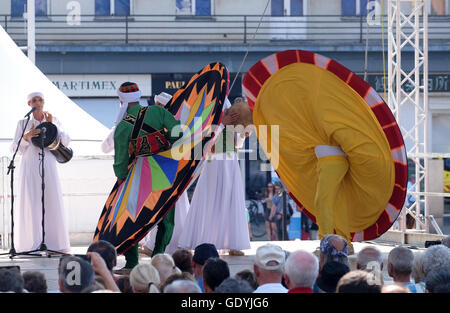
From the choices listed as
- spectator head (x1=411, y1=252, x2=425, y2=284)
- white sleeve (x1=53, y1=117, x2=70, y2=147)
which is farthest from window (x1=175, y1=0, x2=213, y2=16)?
spectator head (x1=411, y1=252, x2=425, y2=284)

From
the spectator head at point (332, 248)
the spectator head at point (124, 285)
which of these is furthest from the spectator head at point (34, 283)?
the spectator head at point (332, 248)

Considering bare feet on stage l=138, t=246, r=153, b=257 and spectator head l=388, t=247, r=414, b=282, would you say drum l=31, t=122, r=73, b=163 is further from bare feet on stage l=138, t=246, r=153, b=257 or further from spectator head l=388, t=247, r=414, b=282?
spectator head l=388, t=247, r=414, b=282

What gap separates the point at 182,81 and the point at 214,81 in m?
14.6

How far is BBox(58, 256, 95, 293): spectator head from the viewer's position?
4.29m

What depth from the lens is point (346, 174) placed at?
8.19 m

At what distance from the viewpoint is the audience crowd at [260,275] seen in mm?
3990

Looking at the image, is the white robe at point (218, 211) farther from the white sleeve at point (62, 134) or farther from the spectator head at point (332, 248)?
the spectator head at point (332, 248)

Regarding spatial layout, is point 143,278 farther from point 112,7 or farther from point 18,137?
point 112,7

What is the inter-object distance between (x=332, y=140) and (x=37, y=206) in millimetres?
3030

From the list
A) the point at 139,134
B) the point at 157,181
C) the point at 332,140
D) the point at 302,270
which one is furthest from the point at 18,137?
the point at 302,270

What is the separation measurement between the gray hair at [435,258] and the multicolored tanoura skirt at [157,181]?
2593mm

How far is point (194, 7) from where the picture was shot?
75.5 ft

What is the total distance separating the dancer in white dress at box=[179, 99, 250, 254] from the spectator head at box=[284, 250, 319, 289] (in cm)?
423
